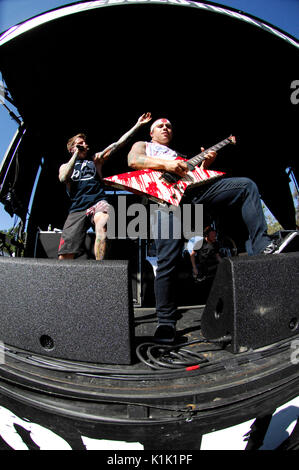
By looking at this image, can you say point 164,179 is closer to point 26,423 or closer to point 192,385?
point 192,385

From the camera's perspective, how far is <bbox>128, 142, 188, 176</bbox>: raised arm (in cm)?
141

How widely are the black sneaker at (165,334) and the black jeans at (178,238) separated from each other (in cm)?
4

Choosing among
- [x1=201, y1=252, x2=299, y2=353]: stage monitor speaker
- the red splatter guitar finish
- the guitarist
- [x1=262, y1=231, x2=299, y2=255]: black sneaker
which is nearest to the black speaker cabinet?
the red splatter guitar finish

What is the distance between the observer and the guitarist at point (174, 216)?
4.10 ft

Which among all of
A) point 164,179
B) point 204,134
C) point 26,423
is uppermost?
point 204,134

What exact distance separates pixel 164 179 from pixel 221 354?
118 centimetres

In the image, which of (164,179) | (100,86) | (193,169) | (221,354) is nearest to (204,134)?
(100,86)

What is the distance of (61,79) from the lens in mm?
2791

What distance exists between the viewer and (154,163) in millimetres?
1435

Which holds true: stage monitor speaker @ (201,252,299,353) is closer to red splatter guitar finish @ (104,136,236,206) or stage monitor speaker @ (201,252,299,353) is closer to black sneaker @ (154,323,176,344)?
black sneaker @ (154,323,176,344)

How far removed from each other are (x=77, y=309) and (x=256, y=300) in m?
0.80

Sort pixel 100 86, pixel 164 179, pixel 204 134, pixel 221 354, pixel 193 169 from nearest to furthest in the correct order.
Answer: pixel 221 354, pixel 164 179, pixel 193 169, pixel 100 86, pixel 204 134

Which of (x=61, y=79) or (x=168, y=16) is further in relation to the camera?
(x=61, y=79)

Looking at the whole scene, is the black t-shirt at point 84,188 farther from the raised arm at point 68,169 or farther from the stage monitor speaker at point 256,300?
the stage monitor speaker at point 256,300
